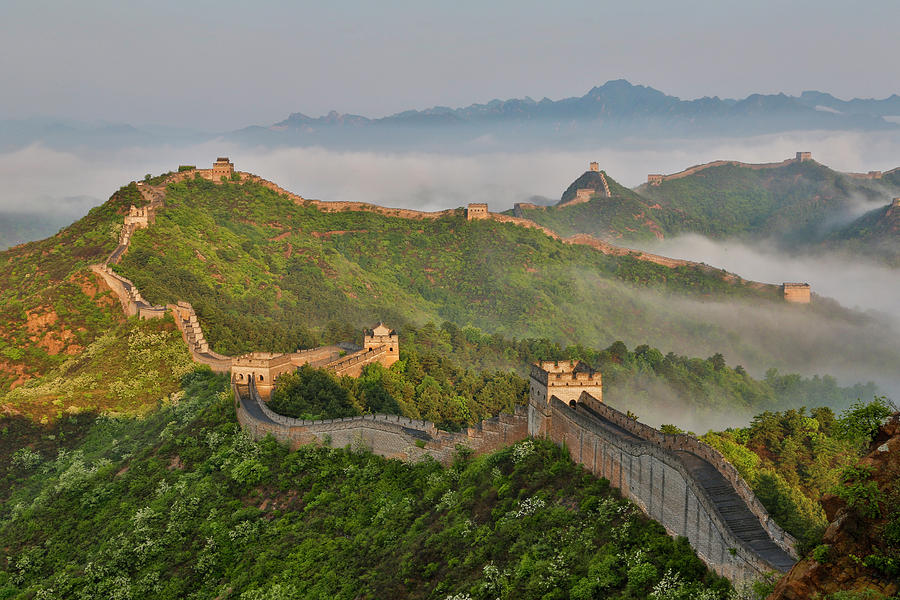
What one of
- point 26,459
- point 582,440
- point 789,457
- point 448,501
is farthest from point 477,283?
point 582,440

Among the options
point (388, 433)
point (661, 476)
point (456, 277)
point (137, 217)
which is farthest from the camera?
point (456, 277)

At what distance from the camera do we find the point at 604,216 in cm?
18238

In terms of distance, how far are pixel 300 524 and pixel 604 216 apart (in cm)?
14999

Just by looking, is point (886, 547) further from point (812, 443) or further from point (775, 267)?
point (775, 267)

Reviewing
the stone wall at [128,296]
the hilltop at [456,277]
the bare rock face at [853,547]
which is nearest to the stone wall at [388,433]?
the stone wall at [128,296]

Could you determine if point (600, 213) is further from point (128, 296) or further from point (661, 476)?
point (661, 476)

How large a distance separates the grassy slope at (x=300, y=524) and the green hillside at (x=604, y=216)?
422 ft

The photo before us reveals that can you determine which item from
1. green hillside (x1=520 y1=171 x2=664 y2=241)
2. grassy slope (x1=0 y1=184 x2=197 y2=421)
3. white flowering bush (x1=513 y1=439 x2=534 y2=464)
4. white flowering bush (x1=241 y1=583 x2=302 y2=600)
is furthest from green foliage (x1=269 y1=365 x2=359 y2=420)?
green hillside (x1=520 y1=171 x2=664 y2=241)

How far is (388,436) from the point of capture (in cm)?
4250

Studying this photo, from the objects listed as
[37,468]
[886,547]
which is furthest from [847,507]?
[37,468]

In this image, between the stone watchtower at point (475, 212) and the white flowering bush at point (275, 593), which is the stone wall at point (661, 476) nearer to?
the white flowering bush at point (275, 593)

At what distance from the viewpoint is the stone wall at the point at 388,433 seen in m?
38.7

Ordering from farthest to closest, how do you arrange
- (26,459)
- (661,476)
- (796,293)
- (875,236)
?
(875,236)
(796,293)
(26,459)
(661,476)

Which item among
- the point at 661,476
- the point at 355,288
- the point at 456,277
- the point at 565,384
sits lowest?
the point at 456,277
